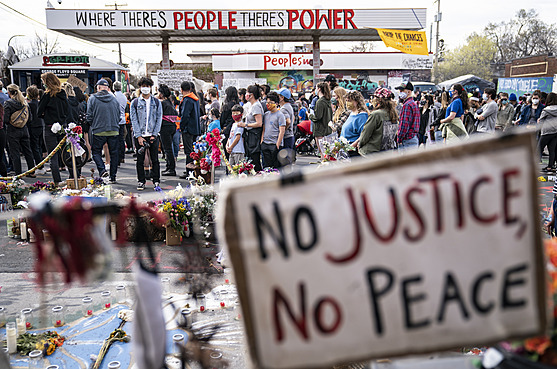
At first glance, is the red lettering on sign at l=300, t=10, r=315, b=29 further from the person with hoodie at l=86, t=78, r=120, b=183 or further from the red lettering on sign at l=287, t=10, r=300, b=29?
the person with hoodie at l=86, t=78, r=120, b=183

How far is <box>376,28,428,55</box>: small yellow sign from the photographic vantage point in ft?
38.8

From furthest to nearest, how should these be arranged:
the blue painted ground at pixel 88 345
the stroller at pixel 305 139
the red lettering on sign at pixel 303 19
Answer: the red lettering on sign at pixel 303 19 → the stroller at pixel 305 139 → the blue painted ground at pixel 88 345

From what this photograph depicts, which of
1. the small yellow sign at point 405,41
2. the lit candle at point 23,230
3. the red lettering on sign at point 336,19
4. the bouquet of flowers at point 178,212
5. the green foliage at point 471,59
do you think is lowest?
the lit candle at point 23,230

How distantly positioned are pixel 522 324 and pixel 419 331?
0.95ft

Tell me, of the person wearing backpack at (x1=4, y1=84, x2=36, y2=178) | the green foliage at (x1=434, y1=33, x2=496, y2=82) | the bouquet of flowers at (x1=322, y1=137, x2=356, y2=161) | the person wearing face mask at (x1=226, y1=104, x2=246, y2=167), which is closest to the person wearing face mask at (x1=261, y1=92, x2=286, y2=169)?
the person wearing face mask at (x1=226, y1=104, x2=246, y2=167)

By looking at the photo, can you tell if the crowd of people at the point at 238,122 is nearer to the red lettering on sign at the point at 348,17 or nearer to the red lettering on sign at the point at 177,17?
the red lettering on sign at the point at 177,17

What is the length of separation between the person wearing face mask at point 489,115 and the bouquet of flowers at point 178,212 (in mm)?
6492

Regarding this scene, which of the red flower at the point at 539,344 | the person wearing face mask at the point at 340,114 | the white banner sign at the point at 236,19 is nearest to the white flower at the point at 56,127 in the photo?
the person wearing face mask at the point at 340,114

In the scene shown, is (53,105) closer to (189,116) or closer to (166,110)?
(166,110)

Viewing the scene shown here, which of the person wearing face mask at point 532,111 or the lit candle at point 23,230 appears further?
the person wearing face mask at point 532,111

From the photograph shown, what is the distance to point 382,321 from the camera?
53.9 inches

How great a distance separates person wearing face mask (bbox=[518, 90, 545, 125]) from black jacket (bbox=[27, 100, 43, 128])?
10492 millimetres

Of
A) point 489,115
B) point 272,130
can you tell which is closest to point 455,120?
point 489,115

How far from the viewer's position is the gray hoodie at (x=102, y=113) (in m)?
8.57
